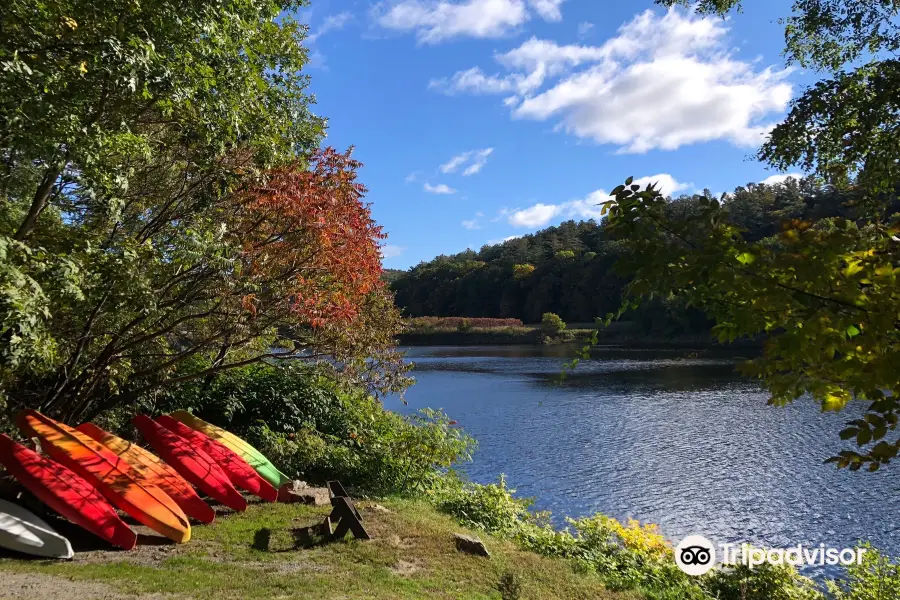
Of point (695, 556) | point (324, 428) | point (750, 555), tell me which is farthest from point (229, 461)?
point (750, 555)

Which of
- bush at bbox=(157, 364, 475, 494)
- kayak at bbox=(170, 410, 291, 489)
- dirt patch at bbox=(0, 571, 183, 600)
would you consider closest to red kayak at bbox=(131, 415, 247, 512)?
kayak at bbox=(170, 410, 291, 489)

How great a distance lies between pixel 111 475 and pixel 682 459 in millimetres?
13001

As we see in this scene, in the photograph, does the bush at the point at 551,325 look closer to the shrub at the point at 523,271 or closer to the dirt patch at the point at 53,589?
the shrub at the point at 523,271

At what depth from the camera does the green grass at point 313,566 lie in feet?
17.2

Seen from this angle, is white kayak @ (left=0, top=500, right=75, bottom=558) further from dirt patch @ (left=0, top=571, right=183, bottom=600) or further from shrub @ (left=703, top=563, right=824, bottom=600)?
shrub @ (left=703, top=563, right=824, bottom=600)

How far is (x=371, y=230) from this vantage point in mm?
9906

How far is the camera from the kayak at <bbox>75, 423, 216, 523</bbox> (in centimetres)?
717

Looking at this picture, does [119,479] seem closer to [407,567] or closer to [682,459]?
[407,567]

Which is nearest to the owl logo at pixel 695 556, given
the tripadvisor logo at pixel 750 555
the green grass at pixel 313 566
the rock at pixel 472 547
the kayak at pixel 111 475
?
the tripadvisor logo at pixel 750 555

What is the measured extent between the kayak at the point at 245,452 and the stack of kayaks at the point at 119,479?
0.02 m

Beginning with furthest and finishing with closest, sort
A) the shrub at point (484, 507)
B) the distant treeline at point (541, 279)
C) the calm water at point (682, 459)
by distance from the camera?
the distant treeline at point (541, 279), the calm water at point (682, 459), the shrub at point (484, 507)

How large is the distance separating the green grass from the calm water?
522 centimetres

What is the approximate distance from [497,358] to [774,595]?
4019cm

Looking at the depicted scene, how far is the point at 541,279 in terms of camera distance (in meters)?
78.4
